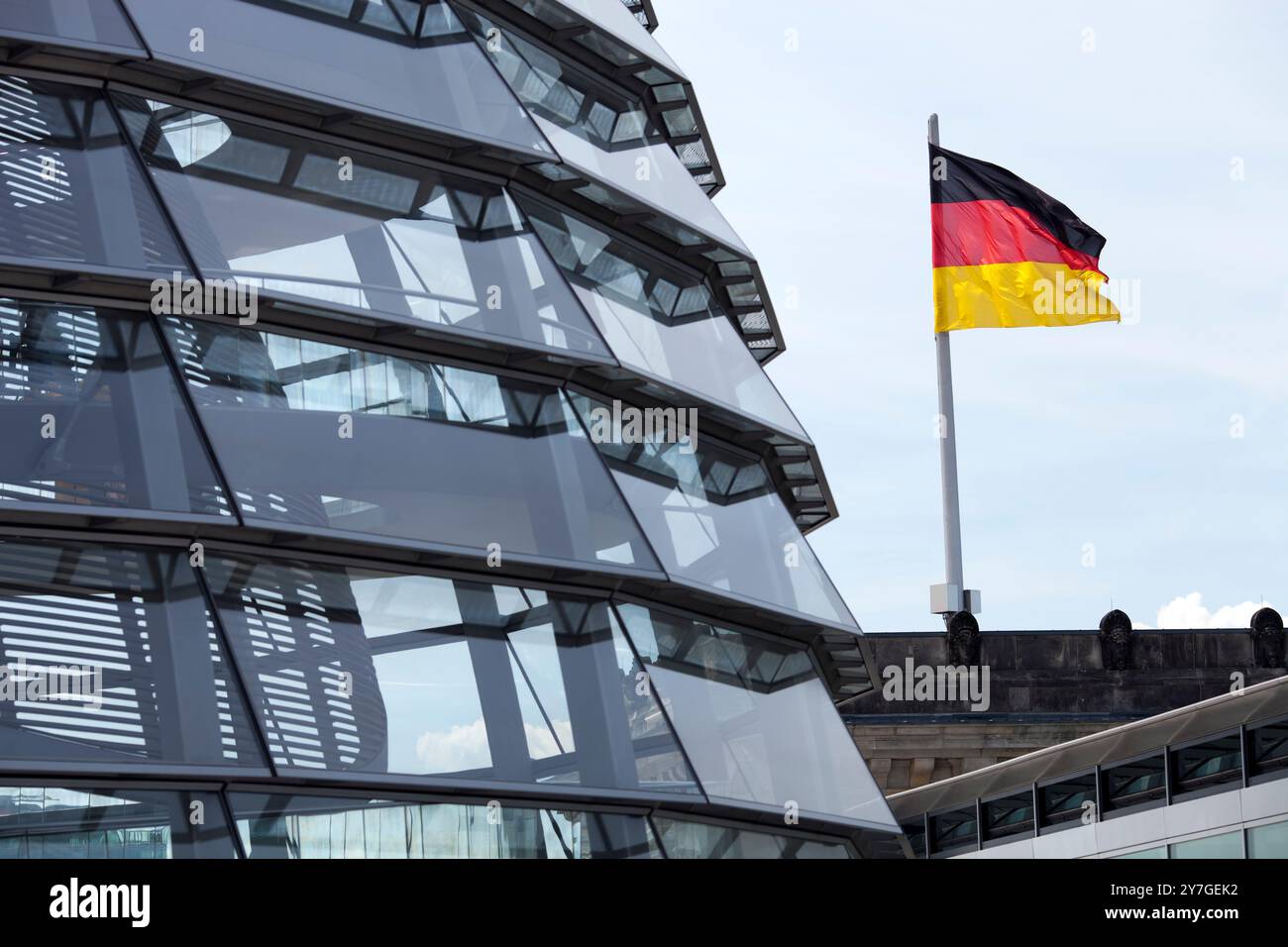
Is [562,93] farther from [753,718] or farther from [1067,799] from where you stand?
[1067,799]

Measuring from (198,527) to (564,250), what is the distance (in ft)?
14.8

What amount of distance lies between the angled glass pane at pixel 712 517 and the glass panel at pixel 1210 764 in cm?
891

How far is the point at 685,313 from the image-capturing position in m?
16.4

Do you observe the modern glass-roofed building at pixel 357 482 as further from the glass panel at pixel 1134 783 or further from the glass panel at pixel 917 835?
the glass panel at pixel 917 835

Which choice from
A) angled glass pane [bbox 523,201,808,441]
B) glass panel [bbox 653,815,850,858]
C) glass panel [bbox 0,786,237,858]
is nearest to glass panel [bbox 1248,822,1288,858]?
glass panel [bbox 653,815,850,858]

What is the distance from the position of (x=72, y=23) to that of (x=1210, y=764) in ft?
56.2

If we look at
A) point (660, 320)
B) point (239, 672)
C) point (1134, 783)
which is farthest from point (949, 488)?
point (239, 672)

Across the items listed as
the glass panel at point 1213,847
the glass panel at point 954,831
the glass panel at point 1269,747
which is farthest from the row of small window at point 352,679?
the glass panel at point 954,831

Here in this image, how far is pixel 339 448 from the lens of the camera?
1274cm

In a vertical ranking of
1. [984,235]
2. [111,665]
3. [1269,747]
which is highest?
[984,235]

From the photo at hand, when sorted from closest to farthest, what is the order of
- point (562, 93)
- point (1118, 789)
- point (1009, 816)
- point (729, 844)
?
point (729, 844) < point (562, 93) < point (1118, 789) < point (1009, 816)

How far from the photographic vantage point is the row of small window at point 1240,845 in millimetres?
21761

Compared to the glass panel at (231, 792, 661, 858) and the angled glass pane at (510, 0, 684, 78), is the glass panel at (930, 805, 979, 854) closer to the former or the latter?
the angled glass pane at (510, 0, 684, 78)
